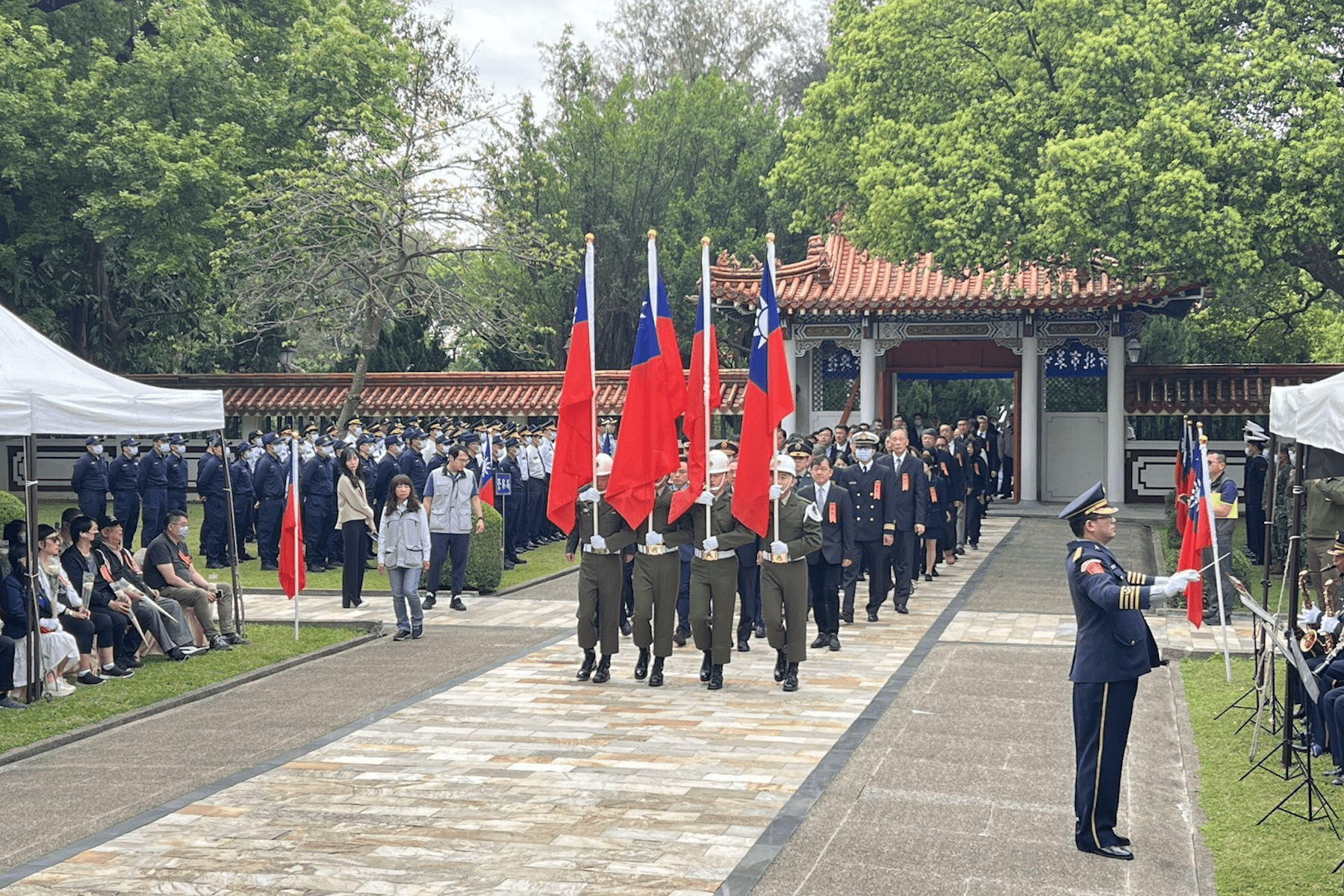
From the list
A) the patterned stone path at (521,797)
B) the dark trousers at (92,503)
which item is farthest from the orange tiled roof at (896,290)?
the patterned stone path at (521,797)

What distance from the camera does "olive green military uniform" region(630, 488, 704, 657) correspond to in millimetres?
11617

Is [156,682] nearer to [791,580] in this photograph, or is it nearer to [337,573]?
[791,580]

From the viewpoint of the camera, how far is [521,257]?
2238 cm

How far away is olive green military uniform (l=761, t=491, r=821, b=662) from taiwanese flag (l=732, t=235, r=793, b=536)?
27 centimetres

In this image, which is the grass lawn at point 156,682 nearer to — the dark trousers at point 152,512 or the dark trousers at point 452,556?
the dark trousers at point 452,556

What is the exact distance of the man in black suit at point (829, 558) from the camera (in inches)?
519

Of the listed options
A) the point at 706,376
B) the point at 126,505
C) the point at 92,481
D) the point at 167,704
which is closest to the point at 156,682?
the point at 167,704

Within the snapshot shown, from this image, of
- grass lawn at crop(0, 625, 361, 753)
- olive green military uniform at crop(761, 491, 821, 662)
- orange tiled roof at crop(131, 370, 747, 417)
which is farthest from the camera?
orange tiled roof at crop(131, 370, 747, 417)

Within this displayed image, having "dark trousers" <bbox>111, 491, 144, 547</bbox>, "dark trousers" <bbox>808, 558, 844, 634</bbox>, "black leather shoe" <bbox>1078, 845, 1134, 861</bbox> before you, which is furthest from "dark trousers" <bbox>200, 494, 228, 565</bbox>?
"black leather shoe" <bbox>1078, 845, 1134, 861</bbox>

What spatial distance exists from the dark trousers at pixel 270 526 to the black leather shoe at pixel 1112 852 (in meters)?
14.4

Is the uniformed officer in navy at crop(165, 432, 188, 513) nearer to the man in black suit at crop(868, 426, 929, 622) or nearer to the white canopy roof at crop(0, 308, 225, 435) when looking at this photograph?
the white canopy roof at crop(0, 308, 225, 435)

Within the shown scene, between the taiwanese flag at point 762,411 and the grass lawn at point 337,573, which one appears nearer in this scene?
the taiwanese flag at point 762,411

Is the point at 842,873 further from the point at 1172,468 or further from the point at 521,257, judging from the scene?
the point at 1172,468

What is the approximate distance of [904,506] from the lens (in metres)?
15.7
